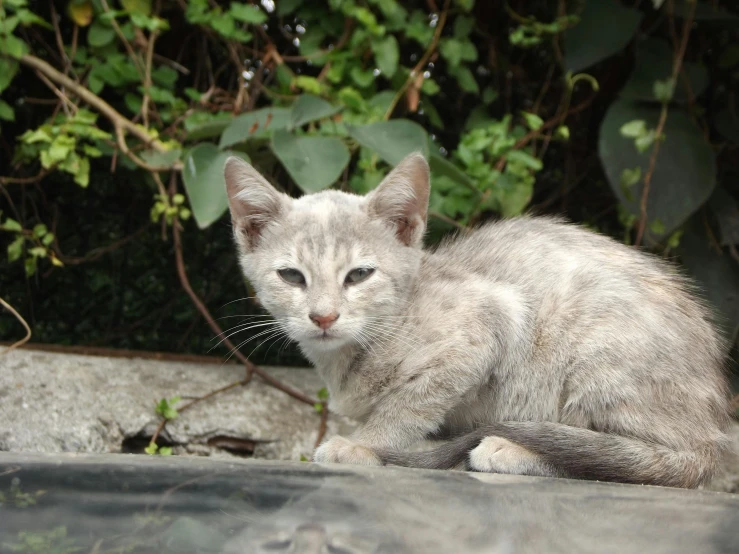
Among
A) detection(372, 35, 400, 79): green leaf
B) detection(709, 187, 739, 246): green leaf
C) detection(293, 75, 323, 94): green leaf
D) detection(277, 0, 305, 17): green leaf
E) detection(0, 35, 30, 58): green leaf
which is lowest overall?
detection(709, 187, 739, 246): green leaf

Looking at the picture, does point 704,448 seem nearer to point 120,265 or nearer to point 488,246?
point 488,246

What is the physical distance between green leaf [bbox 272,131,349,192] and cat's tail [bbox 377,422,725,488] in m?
1.01

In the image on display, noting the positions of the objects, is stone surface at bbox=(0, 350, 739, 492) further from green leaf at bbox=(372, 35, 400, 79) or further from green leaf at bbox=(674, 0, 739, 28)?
green leaf at bbox=(674, 0, 739, 28)

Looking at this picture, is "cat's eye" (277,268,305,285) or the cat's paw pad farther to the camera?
"cat's eye" (277,268,305,285)

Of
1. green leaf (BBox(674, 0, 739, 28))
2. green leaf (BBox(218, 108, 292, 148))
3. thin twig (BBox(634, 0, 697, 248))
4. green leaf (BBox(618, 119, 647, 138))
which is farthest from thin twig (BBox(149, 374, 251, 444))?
green leaf (BBox(674, 0, 739, 28))

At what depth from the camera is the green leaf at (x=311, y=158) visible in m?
2.74

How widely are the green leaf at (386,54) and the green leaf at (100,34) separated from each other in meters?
1.07

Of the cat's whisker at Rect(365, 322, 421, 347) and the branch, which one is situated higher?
the branch

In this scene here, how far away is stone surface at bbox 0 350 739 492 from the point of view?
2939 mm

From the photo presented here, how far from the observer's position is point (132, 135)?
3451mm

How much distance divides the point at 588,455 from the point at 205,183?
155cm

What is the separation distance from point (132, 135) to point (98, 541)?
2758 millimetres

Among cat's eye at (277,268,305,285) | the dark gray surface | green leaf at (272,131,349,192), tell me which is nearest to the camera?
the dark gray surface

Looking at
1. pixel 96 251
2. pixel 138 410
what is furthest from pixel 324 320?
pixel 96 251
